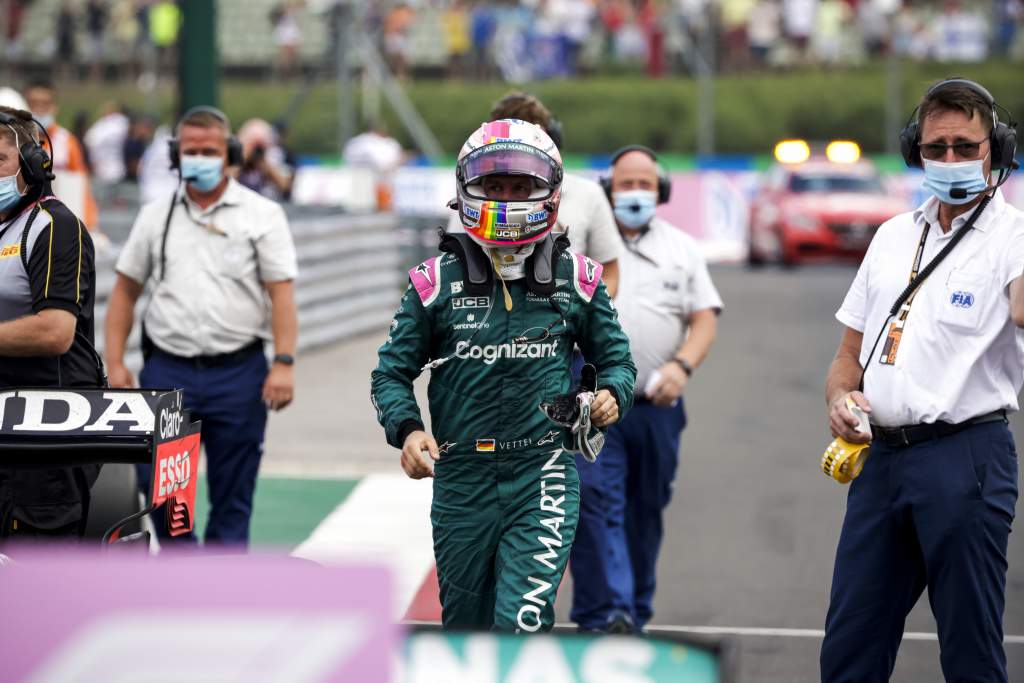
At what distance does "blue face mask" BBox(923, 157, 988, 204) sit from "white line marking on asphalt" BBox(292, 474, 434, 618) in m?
3.29

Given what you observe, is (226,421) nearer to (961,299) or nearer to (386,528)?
(386,528)

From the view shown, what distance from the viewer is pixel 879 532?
4.71 metres

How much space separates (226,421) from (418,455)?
2423 mm

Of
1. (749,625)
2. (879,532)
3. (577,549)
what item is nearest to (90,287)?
(577,549)

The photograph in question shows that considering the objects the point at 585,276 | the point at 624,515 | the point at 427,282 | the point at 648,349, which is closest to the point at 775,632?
the point at 624,515

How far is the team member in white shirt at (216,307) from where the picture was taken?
666cm

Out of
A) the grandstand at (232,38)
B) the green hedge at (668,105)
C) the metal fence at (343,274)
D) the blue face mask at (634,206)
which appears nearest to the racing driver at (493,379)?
the blue face mask at (634,206)

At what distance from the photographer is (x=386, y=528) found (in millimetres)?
8633

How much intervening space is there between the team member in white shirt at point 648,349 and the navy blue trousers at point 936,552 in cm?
177

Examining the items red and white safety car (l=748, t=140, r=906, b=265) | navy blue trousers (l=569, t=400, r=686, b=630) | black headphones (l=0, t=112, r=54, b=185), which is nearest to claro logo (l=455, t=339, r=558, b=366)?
black headphones (l=0, t=112, r=54, b=185)

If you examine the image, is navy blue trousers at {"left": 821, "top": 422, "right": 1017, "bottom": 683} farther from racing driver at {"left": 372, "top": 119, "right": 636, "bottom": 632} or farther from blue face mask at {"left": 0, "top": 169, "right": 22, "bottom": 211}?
blue face mask at {"left": 0, "top": 169, "right": 22, "bottom": 211}

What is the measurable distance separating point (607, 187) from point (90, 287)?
2.32 meters

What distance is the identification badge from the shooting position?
4.67 metres

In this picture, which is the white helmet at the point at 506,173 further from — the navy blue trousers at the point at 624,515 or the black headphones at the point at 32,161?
the navy blue trousers at the point at 624,515
